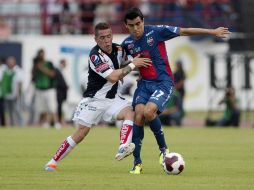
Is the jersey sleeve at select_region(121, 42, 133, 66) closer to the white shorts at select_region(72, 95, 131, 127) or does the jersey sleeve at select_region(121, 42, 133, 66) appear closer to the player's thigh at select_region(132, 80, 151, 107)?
the player's thigh at select_region(132, 80, 151, 107)

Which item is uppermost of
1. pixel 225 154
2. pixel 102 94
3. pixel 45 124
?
pixel 102 94

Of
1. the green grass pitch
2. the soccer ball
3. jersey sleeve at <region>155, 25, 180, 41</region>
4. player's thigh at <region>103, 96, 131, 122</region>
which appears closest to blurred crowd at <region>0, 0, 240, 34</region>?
the green grass pitch

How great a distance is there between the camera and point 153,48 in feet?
43.0

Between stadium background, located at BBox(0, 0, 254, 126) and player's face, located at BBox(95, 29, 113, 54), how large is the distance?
17811mm

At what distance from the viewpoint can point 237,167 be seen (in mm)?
13844

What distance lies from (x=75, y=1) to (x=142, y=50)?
22.2 m

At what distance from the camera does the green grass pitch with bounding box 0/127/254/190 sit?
36.6ft

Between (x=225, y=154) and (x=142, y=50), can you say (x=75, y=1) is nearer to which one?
(x=225, y=154)

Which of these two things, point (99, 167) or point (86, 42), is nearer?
point (99, 167)

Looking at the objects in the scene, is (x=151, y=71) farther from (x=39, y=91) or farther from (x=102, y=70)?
(x=39, y=91)

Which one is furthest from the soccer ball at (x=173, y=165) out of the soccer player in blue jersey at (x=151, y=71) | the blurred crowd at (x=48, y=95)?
the blurred crowd at (x=48, y=95)

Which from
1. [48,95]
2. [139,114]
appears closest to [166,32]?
[139,114]

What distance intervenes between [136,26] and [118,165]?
255cm

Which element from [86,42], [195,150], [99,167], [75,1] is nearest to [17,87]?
[86,42]
